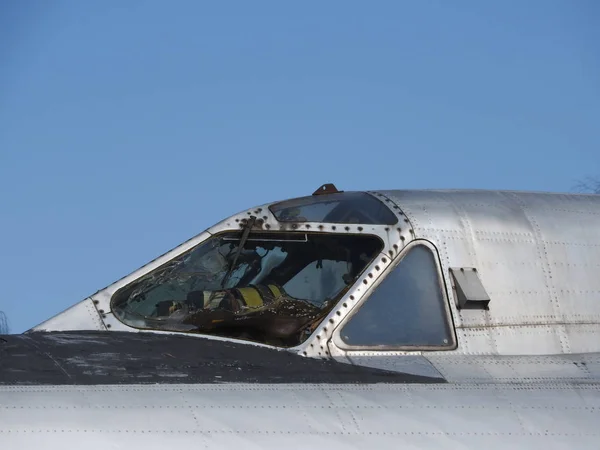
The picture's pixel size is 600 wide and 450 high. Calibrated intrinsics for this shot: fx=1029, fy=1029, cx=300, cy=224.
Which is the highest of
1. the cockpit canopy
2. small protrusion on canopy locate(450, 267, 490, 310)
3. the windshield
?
the cockpit canopy

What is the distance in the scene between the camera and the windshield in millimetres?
8180

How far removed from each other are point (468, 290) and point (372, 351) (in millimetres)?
1047

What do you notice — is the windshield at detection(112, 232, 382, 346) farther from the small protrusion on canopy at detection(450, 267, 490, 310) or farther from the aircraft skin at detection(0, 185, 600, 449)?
the small protrusion on canopy at detection(450, 267, 490, 310)

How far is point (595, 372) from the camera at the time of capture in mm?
8203

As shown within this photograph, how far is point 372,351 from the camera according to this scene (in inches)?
315

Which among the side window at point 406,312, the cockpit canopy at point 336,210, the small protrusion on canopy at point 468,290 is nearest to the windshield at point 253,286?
the cockpit canopy at point 336,210

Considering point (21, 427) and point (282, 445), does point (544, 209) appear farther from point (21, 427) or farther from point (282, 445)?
point (21, 427)

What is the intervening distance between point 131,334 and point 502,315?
10.0 feet

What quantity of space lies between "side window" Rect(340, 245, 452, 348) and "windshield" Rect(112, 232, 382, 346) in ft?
0.95

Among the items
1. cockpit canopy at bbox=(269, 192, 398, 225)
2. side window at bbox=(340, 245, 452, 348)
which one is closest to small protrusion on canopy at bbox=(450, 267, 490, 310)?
side window at bbox=(340, 245, 452, 348)

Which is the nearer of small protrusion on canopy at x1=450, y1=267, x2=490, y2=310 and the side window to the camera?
the side window

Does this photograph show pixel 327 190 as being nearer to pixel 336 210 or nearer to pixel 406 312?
pixel 336 210

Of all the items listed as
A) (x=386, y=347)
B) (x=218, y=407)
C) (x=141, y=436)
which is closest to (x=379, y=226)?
(x=386, y=347)

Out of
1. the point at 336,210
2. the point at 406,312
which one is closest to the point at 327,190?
the point at 336,210
